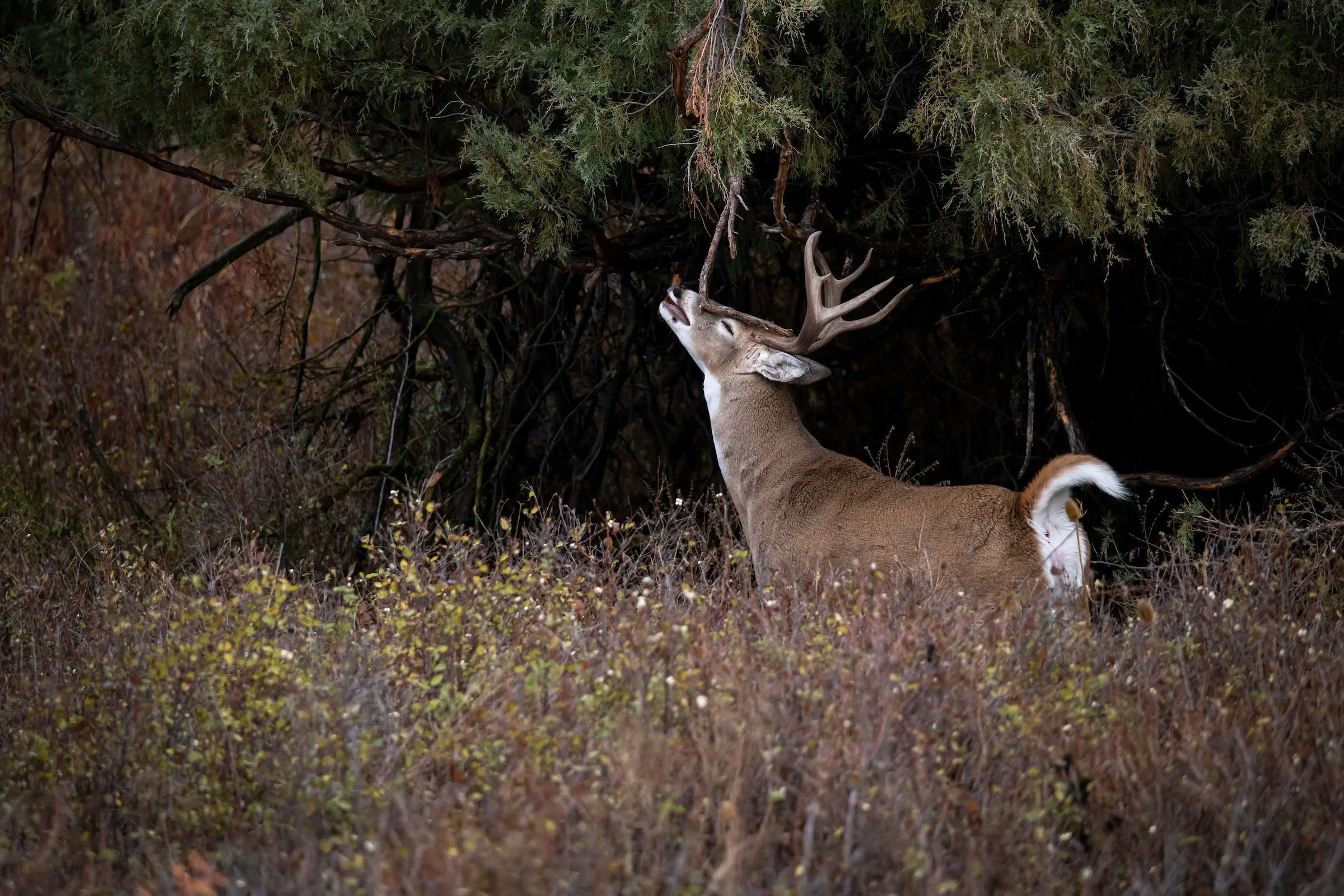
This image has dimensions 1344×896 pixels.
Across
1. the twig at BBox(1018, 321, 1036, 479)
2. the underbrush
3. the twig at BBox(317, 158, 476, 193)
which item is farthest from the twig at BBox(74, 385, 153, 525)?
the twig at BBox(1018, 321, 1036, 479)

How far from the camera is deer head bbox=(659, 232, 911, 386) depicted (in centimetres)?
523

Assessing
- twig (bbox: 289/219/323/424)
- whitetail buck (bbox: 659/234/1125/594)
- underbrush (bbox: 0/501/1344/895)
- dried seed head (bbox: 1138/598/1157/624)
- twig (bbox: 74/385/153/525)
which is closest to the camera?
underbrush (bbox: 0/501/1344/895)

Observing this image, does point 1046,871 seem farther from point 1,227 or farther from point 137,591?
point 1,227

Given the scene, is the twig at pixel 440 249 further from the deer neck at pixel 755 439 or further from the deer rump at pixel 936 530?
the deer rump at pixel 936 530

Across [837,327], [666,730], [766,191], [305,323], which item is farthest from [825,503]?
[305,323]

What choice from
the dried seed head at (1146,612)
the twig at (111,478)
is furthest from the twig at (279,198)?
the dried seed head at (1146,612)

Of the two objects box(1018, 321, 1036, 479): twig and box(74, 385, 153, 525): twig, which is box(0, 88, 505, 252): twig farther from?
box(1018, 321, 1036, 479): twig

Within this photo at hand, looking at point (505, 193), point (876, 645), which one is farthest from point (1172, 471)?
point (876, 645)

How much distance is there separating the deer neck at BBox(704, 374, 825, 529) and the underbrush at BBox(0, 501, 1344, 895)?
111 cm

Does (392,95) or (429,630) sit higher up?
(392,95)

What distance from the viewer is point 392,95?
5441 millimetres

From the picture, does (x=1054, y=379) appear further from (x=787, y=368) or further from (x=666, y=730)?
(x=666, y=730)

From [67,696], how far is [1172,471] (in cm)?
513

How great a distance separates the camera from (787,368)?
5438 millimetres
